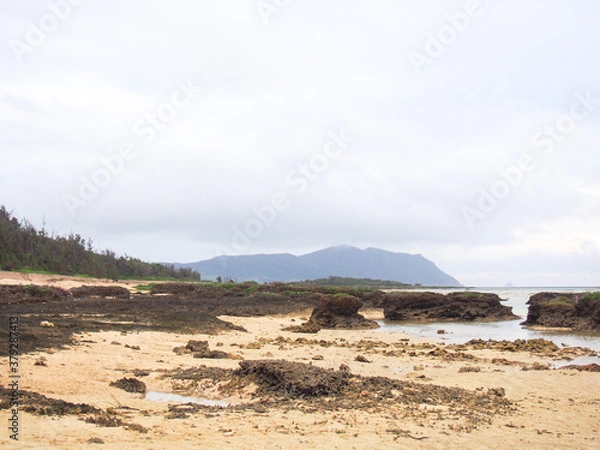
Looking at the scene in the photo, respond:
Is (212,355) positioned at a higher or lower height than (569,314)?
lower

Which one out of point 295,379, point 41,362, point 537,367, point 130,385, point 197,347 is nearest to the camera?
point 295,379

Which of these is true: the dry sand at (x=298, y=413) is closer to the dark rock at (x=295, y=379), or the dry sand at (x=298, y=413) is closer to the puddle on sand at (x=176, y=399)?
the puddle on sand at (x=176, y=399)

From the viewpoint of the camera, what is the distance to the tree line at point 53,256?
184ft

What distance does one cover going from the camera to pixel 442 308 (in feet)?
123

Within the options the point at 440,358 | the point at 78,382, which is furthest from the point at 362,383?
the point at 440,358

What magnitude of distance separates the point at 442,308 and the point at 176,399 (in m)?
30.0

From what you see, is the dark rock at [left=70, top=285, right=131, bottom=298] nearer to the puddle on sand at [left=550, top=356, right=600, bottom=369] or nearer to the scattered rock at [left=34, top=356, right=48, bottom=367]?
the scattered rock at [left=34, top=356, right=48, bottom=367]

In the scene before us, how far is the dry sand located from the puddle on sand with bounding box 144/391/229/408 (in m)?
0.20

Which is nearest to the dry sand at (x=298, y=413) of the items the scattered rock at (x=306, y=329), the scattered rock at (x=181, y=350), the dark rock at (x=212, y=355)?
the scattered rock at (x=181, y=350)

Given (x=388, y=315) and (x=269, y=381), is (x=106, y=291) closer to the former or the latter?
(x=388, y=315)

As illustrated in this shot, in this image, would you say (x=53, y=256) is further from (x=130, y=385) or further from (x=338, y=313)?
(x=130, y=385)

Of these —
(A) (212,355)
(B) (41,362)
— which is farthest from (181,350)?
(B) (41,362)

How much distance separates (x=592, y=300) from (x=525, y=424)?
80.2 ft

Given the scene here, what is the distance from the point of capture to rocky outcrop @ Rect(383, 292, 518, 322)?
36938mm
